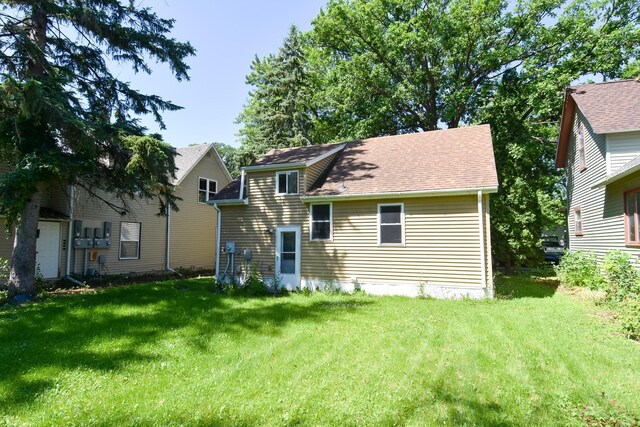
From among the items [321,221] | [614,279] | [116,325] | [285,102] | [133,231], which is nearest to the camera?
[116,325]

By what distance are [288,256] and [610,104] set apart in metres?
11.9

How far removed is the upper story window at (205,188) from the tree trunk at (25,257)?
360 inches

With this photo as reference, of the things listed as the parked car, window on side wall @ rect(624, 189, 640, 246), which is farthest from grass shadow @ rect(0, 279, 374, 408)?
the parked car

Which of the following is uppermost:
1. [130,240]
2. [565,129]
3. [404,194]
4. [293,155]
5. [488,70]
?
[488,70]

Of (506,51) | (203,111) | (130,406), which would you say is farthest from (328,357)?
(506,51)

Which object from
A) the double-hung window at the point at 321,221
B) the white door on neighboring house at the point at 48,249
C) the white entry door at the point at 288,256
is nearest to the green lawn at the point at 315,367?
the white entry door at the point at 288,256

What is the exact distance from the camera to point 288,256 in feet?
40.1

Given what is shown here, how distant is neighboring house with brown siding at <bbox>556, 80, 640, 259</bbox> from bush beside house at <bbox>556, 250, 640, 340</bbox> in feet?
2.02

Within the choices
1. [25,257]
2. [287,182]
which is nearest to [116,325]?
[25,257]

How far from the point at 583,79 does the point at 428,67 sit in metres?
7.91

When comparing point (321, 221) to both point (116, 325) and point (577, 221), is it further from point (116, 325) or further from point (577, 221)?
point (577, 221)

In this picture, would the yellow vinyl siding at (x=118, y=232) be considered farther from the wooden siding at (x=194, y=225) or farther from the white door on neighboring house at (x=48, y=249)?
the wooden siding at (x=194, y=225)

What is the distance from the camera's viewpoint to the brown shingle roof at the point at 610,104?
392 inches

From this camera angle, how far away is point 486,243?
9.65m
